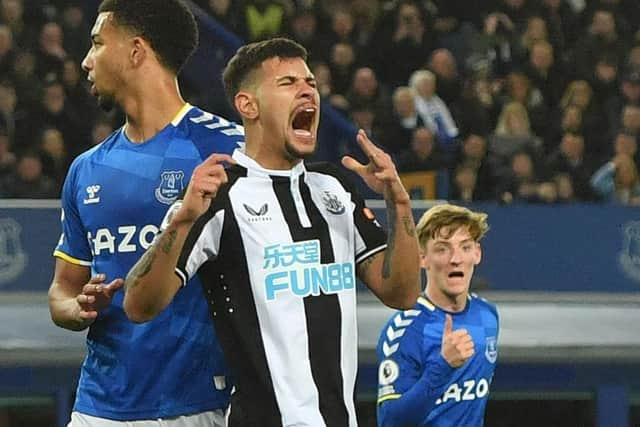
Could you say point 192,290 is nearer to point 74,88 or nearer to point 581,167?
point 74,88

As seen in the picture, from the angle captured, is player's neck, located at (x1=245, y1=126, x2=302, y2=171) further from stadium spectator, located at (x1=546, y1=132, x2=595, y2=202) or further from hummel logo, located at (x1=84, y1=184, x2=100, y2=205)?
stadium spectator, located at (x1=546, y1=132, x2=595, y2=202)

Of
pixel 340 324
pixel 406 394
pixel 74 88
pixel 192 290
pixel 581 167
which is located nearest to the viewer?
pixel 340 324

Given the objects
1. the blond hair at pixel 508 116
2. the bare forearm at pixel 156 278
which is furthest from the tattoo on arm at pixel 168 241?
the blond hair at pixel 508 116

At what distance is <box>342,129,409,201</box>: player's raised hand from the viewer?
3.95 meters

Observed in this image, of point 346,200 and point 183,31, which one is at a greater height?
point 183,31

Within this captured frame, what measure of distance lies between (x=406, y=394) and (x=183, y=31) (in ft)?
5.54

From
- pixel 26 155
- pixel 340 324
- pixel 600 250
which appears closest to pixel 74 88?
pixel 26 155

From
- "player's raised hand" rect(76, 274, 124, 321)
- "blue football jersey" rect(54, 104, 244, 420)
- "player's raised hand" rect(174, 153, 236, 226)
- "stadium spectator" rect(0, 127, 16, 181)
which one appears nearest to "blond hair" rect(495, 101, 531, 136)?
"stadium spectator" rect(0, 127, 16, 181)

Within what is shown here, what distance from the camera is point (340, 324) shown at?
4113 millimetres

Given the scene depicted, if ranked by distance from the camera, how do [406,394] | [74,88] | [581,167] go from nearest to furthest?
[406,394] → [74,88] → [581,167]

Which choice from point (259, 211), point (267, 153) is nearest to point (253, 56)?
point (267, 153)

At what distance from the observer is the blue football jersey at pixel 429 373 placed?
5.71 meters

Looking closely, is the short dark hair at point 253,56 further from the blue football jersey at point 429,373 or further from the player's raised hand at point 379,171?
the blue football jersey at point 429,373

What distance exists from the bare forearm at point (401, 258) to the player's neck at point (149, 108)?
82cm
